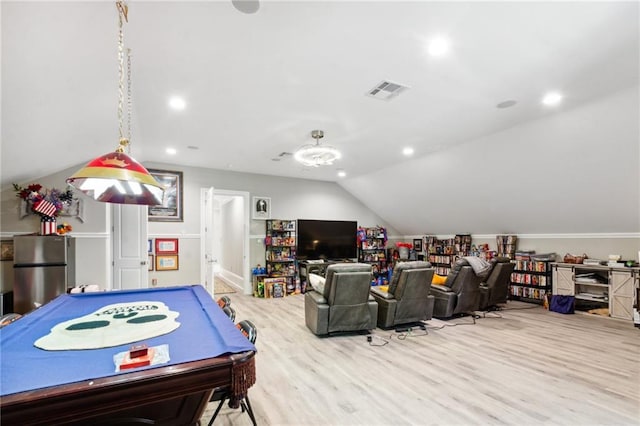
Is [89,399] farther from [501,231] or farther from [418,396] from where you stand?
[501,231]

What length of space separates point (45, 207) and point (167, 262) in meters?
2.36

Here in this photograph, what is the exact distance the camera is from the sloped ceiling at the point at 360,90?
2.20 meters

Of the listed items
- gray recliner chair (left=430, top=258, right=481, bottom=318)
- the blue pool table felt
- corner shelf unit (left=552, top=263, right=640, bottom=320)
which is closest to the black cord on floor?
gray recliner chair (left=430, top=258, right=481, bottom=318)

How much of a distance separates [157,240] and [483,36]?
22.0 ft

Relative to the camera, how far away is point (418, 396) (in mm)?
2756

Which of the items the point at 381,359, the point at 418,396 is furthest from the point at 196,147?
the point at 418,396

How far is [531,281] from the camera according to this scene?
6418 mm

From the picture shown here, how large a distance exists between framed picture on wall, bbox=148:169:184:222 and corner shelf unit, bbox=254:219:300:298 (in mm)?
2158

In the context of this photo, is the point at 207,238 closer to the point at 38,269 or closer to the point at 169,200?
the point at 169,200

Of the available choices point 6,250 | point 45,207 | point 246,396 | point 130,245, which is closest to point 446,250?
point 246,396

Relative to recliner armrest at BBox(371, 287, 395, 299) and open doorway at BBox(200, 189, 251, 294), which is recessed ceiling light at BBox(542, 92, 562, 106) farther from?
open doorway at BBox(200, 189, 251, 294)

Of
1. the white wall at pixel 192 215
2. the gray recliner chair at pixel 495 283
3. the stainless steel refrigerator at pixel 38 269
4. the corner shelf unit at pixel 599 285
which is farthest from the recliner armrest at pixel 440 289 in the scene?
the stainless steel refrigerator at pixel 38 269

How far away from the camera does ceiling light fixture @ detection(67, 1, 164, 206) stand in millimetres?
1955

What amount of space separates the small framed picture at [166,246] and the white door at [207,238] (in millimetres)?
561
